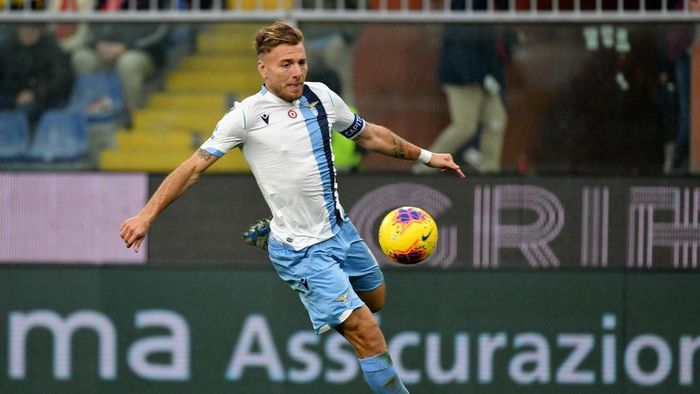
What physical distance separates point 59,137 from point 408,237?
11.3 feet

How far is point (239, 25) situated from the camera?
10.5 metres

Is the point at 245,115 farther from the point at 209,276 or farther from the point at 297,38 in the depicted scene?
the point at 209,276

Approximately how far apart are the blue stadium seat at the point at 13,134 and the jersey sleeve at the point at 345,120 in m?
3.02

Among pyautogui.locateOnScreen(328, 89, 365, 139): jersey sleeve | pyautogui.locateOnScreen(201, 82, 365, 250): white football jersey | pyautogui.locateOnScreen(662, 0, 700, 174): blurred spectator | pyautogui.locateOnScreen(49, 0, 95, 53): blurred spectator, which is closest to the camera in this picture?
pyautogui.locateOnScreen(201, 82, 365, 250): white football jersey

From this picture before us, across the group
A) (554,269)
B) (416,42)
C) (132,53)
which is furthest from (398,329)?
(132,53)

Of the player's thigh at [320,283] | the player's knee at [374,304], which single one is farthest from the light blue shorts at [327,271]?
the player's knee at [374,304]

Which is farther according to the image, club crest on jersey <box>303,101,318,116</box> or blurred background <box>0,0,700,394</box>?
blurred background <box>0,0,700,394</box>

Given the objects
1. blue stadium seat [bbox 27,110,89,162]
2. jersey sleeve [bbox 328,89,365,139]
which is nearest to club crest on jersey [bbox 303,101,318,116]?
jersey sleeve [bbox 328,89,365,139]

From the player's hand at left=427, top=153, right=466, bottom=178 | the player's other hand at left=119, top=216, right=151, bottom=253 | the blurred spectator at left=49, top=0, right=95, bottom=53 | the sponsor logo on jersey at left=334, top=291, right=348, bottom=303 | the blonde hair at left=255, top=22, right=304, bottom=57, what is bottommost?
the sponsor logo on jersey at left=334, top=291, right=348, bottom=303

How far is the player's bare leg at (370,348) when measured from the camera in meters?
8.31

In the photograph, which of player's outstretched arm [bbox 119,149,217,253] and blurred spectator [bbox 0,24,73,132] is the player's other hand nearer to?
player's outstretched arm [bbox 119,149,217,253]

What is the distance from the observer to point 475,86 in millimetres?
10430

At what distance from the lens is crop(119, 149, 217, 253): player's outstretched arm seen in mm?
7742

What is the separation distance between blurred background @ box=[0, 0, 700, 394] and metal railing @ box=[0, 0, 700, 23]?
2 centimetres
